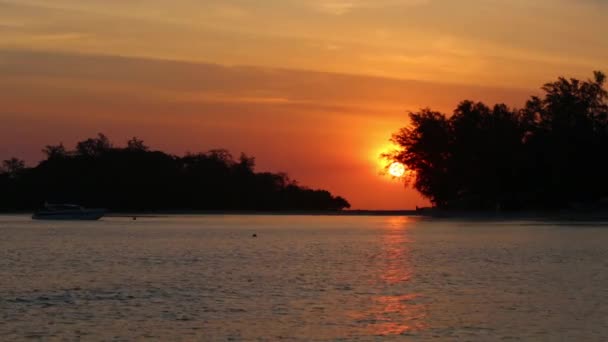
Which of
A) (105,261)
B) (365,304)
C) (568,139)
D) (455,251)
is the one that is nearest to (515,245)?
(455,251)

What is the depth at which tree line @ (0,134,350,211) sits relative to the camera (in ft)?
592

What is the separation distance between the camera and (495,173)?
450 ft

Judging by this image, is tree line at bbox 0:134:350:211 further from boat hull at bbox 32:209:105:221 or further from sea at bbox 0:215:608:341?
sea at bbox 0:215:608:341

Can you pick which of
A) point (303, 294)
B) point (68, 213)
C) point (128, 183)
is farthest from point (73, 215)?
point (303, 294)

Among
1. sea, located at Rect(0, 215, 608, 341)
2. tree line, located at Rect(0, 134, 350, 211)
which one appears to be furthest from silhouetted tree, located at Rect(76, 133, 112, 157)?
sea, located at Rect(0, 215, 608, 341)

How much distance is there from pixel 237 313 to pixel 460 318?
22.4 feet

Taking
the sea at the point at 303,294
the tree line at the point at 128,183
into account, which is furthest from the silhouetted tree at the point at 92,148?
the sea at the point at 303,294

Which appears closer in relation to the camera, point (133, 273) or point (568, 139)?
point (133, 273)

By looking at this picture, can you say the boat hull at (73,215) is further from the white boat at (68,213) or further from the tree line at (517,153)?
the tree line at (517,153)

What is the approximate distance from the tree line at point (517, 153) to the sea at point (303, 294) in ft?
199

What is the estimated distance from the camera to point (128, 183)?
180 metres

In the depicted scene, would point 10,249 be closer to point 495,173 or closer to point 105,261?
point 105,261

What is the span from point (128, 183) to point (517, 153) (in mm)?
72244

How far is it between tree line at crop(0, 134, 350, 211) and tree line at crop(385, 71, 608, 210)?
52277 millimetres
